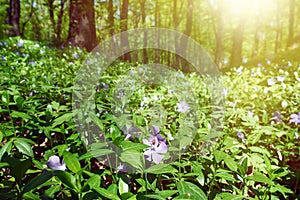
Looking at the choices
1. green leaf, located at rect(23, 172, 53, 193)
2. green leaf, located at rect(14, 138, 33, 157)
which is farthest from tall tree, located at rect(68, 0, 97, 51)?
green leaf, located at rect(23, 172, 53, 193)

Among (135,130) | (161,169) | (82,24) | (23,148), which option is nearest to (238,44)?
(82,24)

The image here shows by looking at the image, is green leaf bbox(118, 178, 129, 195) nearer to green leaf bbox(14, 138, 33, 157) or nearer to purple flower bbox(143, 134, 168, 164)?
purple flower bbox(143, 134, 168, 164)

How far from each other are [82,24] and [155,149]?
7918 mm

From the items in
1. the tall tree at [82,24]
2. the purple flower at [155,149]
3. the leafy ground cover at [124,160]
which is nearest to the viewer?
the leafy ground cover at [124,160]

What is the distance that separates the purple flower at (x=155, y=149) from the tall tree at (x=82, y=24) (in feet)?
25.4

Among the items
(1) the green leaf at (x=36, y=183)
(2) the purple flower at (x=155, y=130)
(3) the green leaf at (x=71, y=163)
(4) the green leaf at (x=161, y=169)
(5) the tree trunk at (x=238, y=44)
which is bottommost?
(4) the green leaf at (x=161, y=169)

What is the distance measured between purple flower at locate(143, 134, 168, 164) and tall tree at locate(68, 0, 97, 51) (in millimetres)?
7740

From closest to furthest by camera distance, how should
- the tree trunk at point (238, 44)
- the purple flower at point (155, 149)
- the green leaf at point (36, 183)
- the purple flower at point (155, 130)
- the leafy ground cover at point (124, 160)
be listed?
the green leaf at point (36, 183), the leafy ground cover at point (124, 160), the purple flower at point (155, 149), the purple flower at point (155, 130), the tree trunk at point (238, 44)

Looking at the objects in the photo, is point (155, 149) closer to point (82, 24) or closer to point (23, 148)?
point (23, 148)

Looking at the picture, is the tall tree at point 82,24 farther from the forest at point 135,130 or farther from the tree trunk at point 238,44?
the tree trunk at point 238,44

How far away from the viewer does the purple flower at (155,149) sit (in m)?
1.29

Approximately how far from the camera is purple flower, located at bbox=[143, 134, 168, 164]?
50.8 inches

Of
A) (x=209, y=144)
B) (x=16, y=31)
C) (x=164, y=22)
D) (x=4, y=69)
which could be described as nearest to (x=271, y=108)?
(x=209, y=144)

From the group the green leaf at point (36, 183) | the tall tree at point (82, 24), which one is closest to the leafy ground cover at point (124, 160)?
the green leaf at point (36, 183)
